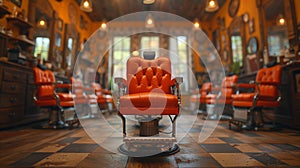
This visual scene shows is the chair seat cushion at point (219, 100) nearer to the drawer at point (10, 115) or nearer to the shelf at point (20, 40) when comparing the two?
the drawer at point (10, 115)

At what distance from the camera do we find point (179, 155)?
55.1 inches

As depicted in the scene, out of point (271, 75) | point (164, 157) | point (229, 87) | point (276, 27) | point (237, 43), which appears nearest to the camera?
point (164, 157)

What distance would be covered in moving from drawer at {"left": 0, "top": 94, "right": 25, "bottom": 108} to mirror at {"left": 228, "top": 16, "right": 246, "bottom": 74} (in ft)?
15.0

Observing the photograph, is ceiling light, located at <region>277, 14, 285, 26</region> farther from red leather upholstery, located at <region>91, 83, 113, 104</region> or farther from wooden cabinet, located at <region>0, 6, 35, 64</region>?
wooden cabinet, located at <region>0, 6, 35, 64</region>

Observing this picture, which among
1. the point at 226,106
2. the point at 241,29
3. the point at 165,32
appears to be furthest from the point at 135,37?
the point at 226,106

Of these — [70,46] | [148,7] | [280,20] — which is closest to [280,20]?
[280,20]

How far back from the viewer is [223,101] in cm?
362

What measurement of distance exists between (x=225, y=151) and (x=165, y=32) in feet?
20.0

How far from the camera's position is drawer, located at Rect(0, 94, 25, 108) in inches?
95.1

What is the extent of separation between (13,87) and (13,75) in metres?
0.18

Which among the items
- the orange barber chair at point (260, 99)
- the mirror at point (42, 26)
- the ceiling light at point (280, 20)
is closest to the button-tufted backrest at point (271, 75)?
the orange barber chair at point (260, 99)

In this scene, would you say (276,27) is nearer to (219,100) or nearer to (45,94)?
(219,100)

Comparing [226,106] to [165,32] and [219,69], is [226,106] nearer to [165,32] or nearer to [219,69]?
[219,69]

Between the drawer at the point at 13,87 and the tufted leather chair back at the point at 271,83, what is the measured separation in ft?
11.6
